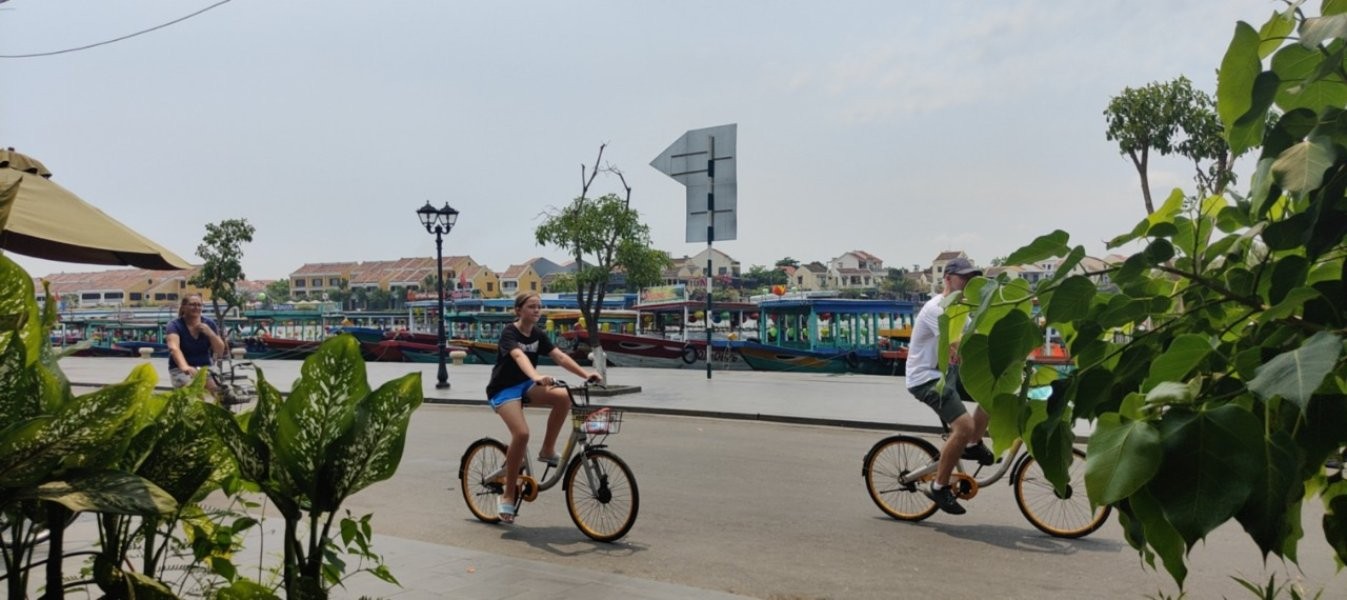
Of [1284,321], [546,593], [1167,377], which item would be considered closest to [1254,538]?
[1167,377]

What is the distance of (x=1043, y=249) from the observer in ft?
3.67

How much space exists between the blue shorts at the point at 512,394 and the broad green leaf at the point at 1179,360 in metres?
5.72

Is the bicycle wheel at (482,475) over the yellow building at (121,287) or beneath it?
beneath

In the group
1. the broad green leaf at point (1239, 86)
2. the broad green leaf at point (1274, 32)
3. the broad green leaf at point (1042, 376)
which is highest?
the broad green leaf at point (1274, 32)

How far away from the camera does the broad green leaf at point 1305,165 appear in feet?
2.90

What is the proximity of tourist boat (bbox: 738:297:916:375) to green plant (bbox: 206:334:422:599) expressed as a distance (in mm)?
24649

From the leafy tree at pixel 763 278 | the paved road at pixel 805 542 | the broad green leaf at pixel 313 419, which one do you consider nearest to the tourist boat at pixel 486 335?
the paved road at pixel 805 542

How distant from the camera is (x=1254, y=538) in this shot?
0.83 metres

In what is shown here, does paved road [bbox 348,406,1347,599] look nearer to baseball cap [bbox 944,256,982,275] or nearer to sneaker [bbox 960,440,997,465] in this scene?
sneaker [bbox 960,440,997,465]

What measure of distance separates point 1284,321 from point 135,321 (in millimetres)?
61884

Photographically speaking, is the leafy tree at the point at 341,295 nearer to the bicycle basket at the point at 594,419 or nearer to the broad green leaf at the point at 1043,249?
the bicycle basket at the point at 594,419

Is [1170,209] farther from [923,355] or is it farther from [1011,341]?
[923,355]

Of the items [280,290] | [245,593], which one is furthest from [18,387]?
[280,290]

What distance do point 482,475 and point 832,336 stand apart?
837 inches
